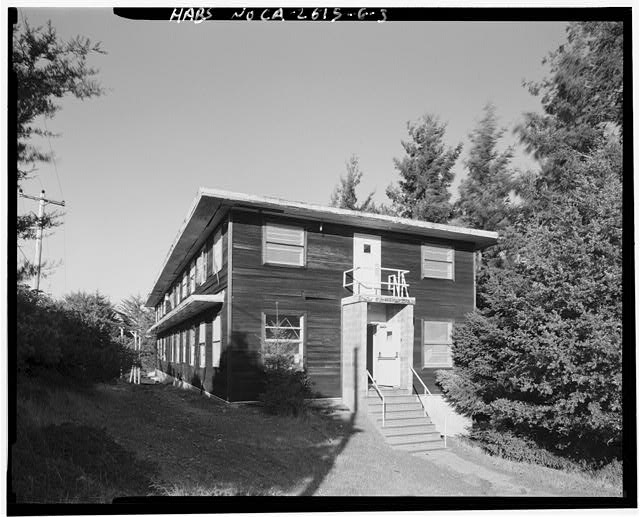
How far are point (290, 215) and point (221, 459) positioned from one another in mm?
6673

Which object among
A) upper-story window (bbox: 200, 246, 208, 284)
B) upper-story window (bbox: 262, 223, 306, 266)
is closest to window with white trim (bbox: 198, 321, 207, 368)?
upper-story window (bbox: 200, 246, 208, 284)

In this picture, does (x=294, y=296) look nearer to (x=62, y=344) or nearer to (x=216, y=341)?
(x=216, y=341)

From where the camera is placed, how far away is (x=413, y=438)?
12.2 m

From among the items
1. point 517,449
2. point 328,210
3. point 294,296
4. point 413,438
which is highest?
point 328,210

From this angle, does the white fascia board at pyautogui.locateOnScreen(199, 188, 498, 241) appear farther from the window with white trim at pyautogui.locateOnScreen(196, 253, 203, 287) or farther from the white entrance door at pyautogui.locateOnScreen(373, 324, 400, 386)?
the window with white trim at pyautogui.locateOnScreen(196, 253, 203, 287)

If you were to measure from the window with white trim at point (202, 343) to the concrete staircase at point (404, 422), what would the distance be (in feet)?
17.8

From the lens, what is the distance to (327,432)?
37.7ft

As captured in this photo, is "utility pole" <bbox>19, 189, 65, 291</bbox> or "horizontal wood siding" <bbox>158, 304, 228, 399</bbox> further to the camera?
"horizontal wood siding" <bbox>158, 304, 228, 399</bbox>

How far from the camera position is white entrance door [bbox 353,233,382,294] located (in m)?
14.6

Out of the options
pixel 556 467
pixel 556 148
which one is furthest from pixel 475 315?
pixel 556 148

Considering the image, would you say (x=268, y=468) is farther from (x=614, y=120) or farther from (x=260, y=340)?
(x=614, y=120)

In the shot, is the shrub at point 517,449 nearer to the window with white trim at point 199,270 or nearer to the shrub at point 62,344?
the shrub at point 62,344

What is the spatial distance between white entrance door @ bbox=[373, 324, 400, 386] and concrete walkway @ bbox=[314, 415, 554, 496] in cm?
273

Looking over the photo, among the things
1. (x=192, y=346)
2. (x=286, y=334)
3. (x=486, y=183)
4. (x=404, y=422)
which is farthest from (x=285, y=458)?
(x=486, y=183)
